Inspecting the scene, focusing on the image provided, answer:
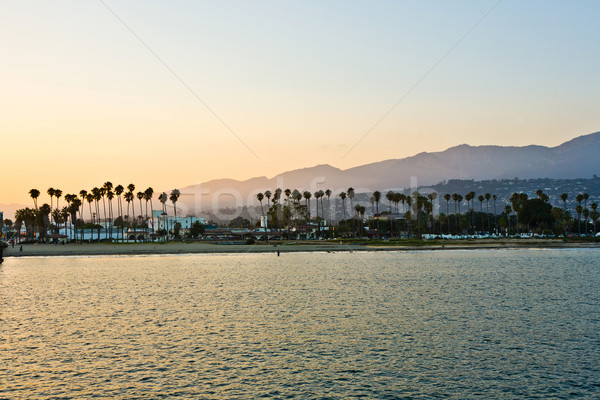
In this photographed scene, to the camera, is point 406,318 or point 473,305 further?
point 473,305

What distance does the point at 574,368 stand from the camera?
91.3 ft

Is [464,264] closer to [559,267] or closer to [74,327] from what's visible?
[559,267]

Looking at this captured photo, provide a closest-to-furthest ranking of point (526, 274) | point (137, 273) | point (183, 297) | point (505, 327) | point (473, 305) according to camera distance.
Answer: point (505, 327)
point (473, 305)
point (183, 297)
point (526, 274)
point (137, 273)

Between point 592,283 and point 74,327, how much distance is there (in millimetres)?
58215

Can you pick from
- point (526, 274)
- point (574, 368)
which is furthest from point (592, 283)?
point (574, 368)

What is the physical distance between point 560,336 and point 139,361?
25.2 meters

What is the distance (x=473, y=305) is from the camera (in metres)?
50.7

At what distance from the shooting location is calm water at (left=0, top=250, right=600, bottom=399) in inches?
992

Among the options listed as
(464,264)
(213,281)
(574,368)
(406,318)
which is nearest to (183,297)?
(213,281)

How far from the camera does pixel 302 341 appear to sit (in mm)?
34938

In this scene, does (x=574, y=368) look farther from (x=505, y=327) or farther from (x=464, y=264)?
(x=464, y=264)

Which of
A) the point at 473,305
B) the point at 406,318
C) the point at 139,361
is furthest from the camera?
the point at 473,305

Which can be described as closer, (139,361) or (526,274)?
(139,361)

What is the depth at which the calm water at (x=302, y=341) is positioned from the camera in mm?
25203
